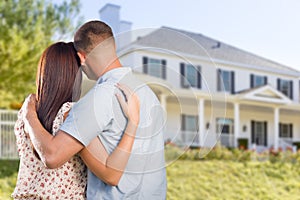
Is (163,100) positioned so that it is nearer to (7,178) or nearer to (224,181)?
(7,178)

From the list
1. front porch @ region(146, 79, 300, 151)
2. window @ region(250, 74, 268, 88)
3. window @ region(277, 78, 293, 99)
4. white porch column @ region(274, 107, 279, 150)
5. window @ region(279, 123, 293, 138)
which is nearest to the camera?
front porch @ region(146, 79, 300, 151)

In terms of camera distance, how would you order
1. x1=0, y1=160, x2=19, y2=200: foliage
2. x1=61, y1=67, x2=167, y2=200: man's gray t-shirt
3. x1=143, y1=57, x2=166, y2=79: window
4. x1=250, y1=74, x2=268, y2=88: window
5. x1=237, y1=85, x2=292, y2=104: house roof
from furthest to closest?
x1=250, y1=74, x2=268, y2=88: window
x1=237, y1=85, x2=292, y2=104: house roof
x1=0, y1=160, x2=19, y2=200: foliage
x1=143, y1=57, x2=166, y2=79: window
x1=61, y1=67, x2=167, y2=200: man's gray t-shirt

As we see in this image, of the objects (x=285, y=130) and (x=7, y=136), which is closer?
(x=7, y=136)

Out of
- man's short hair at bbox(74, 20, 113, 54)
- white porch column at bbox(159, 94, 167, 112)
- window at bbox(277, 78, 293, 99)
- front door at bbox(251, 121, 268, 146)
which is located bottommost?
front door at bbox(251, 121, 268, 146)

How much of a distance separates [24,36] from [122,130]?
33.7ft

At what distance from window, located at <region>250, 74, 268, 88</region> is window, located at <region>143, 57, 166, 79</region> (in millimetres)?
17454

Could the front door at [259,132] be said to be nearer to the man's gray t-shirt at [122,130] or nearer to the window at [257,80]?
the window at [257,80]

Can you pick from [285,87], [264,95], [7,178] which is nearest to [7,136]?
[7,178]

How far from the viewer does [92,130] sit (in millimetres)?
1091

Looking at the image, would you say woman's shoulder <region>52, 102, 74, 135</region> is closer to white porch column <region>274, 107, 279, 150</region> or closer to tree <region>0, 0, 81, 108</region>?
tree <region>0, 0, 81, 108</region>

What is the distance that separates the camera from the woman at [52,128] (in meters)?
1.28

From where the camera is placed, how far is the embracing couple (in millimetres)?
1102

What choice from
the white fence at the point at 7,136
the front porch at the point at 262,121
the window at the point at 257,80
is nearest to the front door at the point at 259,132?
the front porch at the point at 262,121

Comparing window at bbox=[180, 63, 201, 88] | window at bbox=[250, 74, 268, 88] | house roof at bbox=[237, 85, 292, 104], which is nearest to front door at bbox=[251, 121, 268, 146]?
house roof at bbox=[237, 85, 292, 104]
